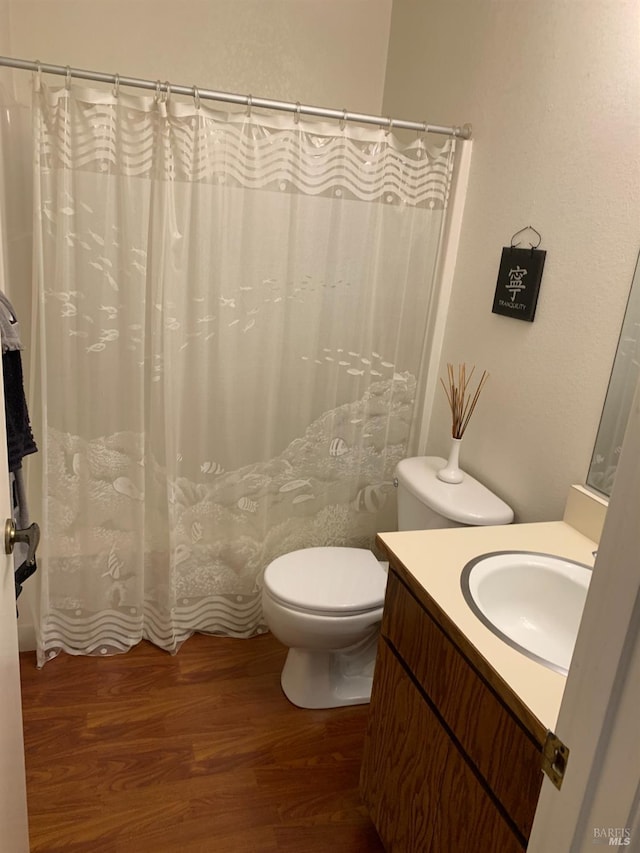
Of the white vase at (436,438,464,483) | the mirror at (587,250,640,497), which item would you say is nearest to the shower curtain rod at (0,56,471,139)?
the mirror at (587,250,640,497)

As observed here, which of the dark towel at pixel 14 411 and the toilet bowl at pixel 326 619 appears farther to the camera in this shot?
the toilet bowl at pixel 326 619

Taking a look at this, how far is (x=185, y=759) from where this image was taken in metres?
1.83

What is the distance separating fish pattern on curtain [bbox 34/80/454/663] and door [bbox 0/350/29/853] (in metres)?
0.92

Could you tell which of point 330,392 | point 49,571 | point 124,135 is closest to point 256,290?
point 330,392

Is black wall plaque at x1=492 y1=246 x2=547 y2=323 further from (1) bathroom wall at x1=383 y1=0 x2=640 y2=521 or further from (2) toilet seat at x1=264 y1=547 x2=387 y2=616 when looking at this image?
(2) toilet seat at x1=264 y1=547 x2=387 y2=616

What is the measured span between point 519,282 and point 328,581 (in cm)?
112

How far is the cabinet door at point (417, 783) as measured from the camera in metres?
1.12

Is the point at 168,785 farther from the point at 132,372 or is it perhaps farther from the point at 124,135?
the point at 124,135

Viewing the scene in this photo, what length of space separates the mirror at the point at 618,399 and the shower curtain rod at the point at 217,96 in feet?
3.13

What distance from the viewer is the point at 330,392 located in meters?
2.26

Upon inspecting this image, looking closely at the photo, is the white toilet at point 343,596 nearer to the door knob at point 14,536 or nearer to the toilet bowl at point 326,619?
the toilet bowl at point 326,619

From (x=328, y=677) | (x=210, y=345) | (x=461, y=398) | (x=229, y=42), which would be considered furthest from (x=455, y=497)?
(x=229, y=42)

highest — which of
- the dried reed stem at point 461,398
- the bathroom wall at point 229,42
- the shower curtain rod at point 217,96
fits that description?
the bathroom wall at point 229,42

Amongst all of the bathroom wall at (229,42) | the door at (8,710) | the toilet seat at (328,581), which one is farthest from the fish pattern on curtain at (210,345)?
the door at (8,710)
